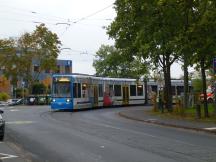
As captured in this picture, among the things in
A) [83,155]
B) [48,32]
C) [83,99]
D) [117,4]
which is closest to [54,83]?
[83,99]

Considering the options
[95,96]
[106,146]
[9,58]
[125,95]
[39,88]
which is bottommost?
[106,146]

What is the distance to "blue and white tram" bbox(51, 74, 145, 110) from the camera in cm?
4612

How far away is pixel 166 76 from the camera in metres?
44.3

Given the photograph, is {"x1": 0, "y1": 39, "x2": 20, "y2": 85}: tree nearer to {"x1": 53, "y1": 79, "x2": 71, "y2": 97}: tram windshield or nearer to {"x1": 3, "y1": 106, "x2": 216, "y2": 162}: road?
{"x1": 53, "y1": 79, "x2": 71, "y2": 97}: tram windshield

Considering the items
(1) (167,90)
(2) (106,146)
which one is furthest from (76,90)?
(2) (106,146)

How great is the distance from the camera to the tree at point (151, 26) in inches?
1324

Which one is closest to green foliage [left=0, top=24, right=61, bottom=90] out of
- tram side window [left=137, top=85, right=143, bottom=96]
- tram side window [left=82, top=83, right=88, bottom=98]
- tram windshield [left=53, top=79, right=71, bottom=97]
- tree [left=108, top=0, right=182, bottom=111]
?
tram side window [left=137, top=85, right=143, bottom=96]

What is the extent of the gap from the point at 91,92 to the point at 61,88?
4.60m

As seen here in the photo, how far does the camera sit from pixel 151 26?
3597 centimetres

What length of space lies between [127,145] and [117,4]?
23925 millimetres

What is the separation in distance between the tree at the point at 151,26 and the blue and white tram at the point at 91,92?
5973mm

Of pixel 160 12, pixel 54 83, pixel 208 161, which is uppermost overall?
pixel 160 12

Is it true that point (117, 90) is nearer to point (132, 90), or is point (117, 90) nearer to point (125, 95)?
point (125, 95)

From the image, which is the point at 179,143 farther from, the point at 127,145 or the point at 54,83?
the point at 54,83
